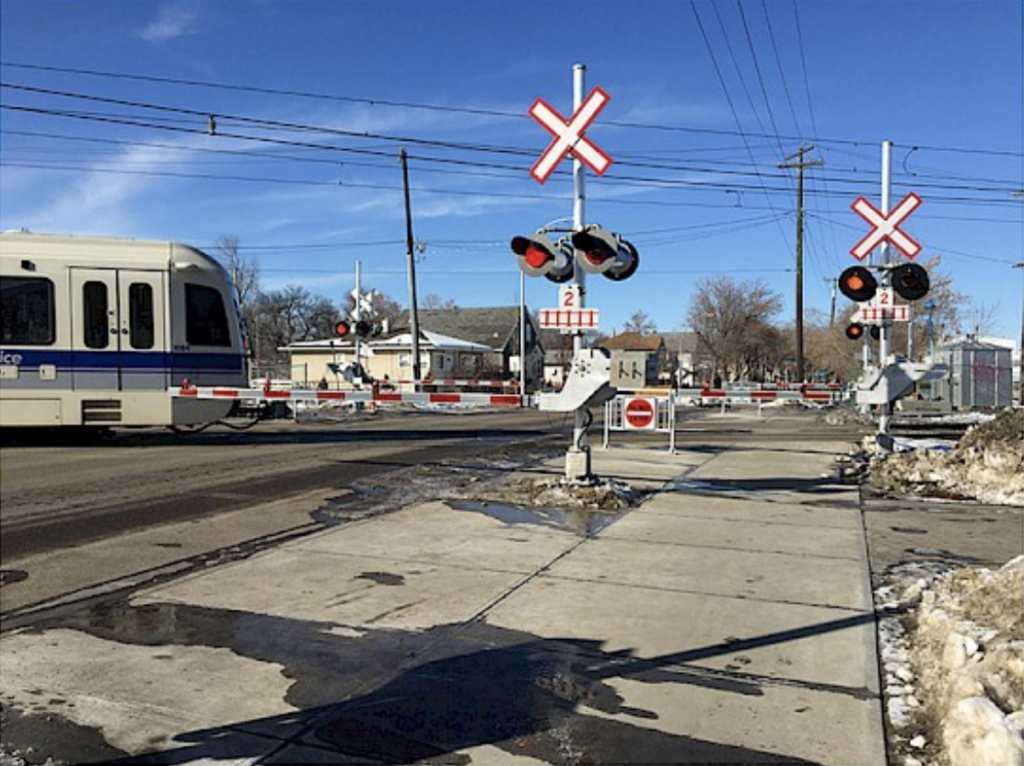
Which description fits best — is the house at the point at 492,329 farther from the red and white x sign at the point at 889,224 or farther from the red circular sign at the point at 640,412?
the red circular sign at the point at 640,412

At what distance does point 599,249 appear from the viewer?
771 centimetres

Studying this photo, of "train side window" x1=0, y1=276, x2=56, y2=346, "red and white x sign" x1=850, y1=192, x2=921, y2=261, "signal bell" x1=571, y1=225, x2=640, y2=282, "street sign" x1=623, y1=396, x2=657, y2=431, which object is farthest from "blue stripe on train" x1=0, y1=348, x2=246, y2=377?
"red and white x sign" x1=850, y1=192, x2=921, y2=261

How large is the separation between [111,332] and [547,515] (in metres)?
5.67

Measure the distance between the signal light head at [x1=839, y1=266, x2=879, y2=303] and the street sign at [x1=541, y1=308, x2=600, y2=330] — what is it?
4395mm

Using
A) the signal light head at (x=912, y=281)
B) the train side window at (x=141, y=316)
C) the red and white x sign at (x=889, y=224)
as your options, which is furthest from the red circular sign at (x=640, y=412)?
the train side window at (x=141, y=316)

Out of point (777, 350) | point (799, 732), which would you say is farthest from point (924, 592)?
point (777, 350)

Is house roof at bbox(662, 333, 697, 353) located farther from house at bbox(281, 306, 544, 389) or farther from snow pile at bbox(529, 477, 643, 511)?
snow pile at bbox(529, 477, 643, 511)

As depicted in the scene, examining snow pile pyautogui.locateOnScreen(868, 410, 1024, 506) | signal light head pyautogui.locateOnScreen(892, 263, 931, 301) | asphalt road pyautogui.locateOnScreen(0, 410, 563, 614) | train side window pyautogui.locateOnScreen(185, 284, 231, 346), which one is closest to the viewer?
asphalt road pyautogui.locateOnScreen(0, 410, 563, 614)

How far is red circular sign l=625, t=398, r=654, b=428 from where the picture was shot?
398 inches

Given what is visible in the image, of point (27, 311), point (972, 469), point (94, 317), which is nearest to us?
point (27, 311)

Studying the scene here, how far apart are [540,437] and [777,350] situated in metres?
61.7

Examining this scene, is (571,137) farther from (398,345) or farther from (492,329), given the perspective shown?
(492,329)

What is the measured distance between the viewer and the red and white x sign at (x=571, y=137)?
7.76m

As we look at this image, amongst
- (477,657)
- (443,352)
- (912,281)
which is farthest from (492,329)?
(477,657)
